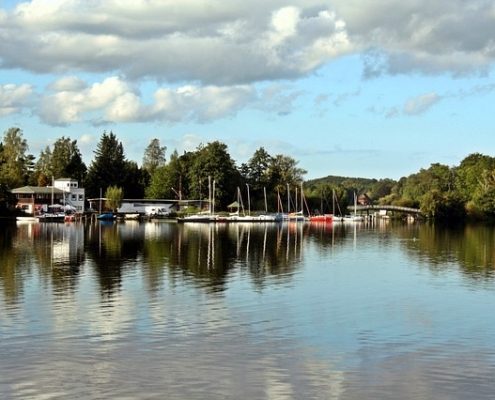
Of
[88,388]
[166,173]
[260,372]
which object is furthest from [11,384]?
[166,173]

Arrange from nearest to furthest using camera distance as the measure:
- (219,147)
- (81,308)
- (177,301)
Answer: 1. (81,308)
2. (177,301)
3. (219,147)

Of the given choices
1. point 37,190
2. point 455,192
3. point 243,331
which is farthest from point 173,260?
point 455,192

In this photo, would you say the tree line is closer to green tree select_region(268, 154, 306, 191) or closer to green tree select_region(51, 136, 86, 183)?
green tree select_region(268, 154, 306, 191)

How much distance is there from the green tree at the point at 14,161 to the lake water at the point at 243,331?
100674mm

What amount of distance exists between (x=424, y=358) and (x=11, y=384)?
463 inches

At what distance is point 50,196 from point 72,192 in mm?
6712

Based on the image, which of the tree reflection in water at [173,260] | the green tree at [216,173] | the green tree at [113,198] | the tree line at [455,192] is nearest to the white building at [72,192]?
the green tree at [113,198]

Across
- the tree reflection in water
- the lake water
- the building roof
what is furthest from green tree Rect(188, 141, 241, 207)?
the lake water

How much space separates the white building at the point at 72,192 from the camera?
14925 cm

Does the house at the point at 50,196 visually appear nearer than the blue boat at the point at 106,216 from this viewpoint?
No

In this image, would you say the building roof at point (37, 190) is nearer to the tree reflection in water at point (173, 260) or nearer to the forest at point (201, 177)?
the forest at point (201, 177)

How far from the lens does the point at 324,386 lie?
17672 mm

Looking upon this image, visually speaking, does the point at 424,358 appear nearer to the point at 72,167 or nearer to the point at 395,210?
the point at 72,167

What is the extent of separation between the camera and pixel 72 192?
494 ft
